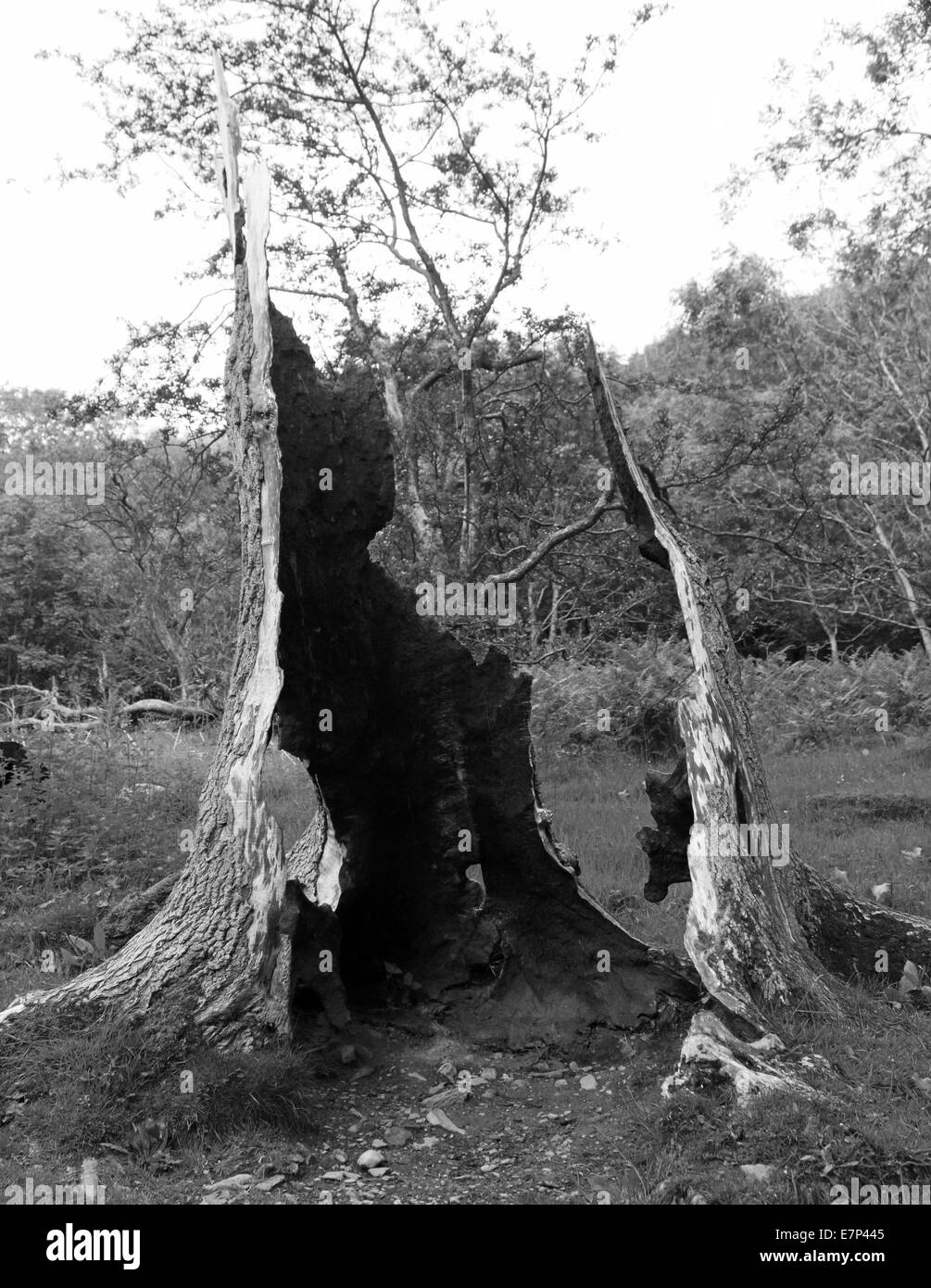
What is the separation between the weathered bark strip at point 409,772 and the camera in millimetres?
4918

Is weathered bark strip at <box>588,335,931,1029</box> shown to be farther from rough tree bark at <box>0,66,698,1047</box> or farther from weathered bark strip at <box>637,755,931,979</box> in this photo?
rough tree bark at <box>0,66,698,1047</box>

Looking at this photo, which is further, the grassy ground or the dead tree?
the dead tree

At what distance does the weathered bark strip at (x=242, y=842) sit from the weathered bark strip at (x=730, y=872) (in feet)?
5.19

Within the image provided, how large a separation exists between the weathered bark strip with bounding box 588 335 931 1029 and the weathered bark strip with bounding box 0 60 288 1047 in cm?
158

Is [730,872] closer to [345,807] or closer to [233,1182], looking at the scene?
[345,807]

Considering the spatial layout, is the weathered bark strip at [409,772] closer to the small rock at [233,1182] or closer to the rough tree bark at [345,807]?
the rough tree bark at [345,807]

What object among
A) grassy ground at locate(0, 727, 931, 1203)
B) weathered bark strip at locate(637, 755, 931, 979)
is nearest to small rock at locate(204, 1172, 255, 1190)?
grassy ground at locate(0, 727, 931, 1203)

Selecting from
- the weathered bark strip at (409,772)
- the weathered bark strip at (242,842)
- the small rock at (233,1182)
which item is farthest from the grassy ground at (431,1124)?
the weathered bark strip at (409,772)

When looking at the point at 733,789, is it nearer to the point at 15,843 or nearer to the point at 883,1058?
the point at 883,1058

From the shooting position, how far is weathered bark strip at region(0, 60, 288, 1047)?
4.31m

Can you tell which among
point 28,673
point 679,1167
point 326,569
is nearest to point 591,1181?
point 679,1167

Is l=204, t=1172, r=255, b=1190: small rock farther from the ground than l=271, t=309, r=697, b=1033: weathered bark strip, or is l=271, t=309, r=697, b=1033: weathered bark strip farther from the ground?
l=271, t=309, r=697, b=1033: weathered bark strip

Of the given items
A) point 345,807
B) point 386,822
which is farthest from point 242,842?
point 386,822
